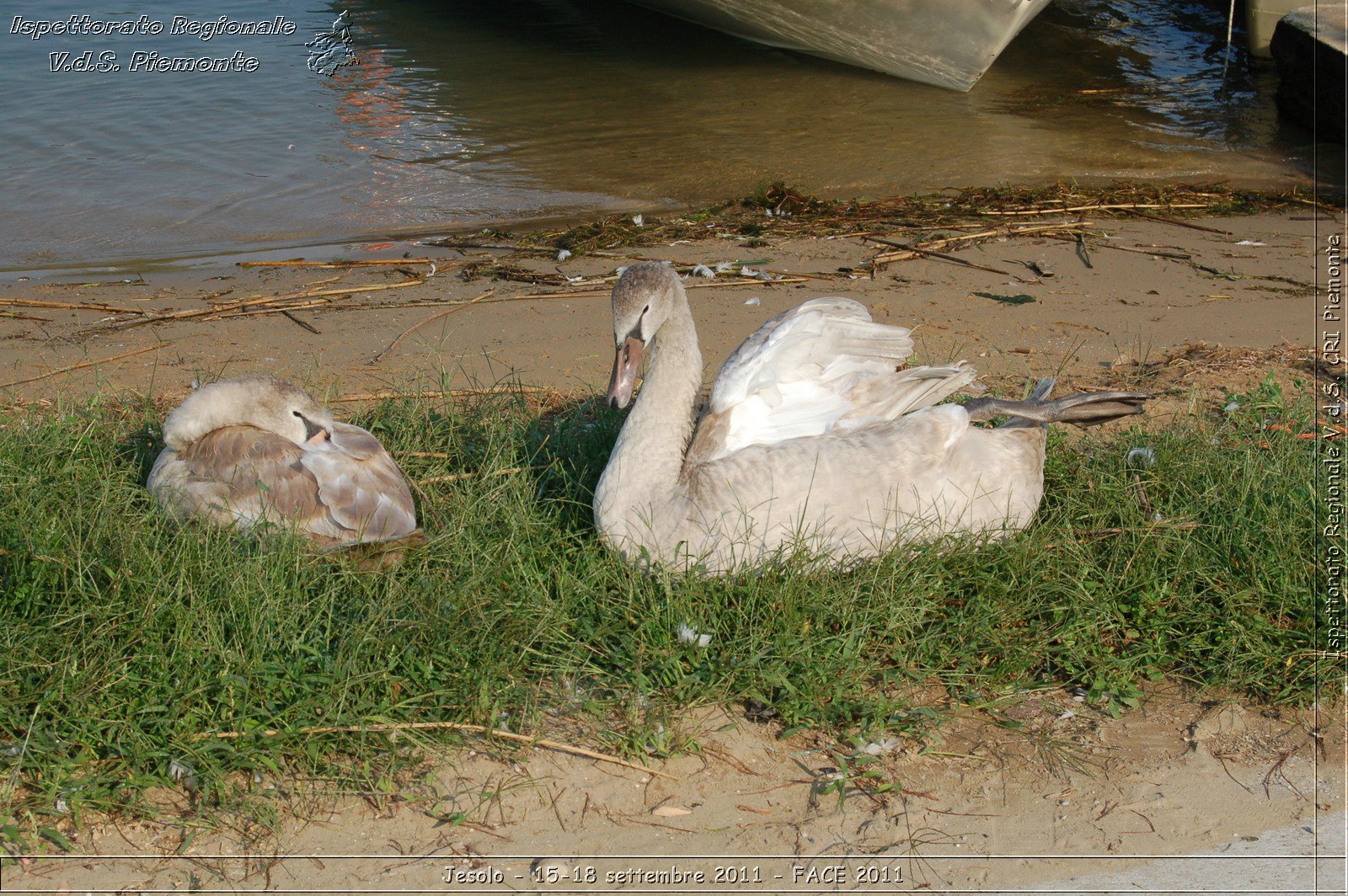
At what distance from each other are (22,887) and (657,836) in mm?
1543

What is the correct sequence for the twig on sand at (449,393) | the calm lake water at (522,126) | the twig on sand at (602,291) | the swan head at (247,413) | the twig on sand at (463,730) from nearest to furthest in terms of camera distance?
1. the twig on sand at (463,730)
2. the swan head at (247,413)
3. the twig on sand at (449,393)
4. the twig on sand at (602,291)
5. the calm lake water at (522,126)

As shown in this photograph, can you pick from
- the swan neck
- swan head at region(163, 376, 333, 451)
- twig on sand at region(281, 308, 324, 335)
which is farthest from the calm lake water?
the swan neck

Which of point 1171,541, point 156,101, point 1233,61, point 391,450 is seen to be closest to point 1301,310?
point 1171,541

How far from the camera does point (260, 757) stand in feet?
9.71

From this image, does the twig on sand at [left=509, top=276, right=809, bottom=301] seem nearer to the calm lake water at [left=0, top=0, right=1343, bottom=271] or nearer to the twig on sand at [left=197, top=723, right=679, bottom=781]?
the calm lake water at [left=0, top=0, right=1343, bottom=271]

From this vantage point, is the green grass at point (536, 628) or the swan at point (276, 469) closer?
the green grass at point (536, 628)

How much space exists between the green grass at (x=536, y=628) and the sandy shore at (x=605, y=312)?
1469 mm

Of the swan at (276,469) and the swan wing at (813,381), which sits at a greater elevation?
the swan wing at (813,381)

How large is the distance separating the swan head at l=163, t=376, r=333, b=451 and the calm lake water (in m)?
4.94

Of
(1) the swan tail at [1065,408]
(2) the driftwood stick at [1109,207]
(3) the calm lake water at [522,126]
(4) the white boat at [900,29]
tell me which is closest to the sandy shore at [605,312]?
(2) the driftwood stick at [1109,207]

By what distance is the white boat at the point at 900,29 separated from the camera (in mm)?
11500

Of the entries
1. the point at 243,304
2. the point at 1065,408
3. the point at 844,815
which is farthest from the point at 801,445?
the point at 243,304

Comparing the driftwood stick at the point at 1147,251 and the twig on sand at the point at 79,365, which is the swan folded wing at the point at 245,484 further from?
the driftwood stick at the point at 1147,251

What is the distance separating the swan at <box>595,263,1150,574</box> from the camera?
3611mm
